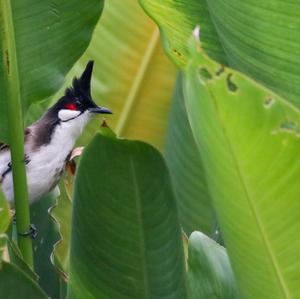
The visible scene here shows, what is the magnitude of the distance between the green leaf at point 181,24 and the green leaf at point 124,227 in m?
0.26

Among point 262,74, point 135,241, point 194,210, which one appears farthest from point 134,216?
point 194,210

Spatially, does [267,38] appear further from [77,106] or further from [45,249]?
[77,106]

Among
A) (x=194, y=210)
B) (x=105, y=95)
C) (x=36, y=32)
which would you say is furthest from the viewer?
(x=105, y=95)

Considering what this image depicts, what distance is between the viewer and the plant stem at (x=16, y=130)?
1340 mm

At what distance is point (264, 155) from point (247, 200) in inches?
2.4

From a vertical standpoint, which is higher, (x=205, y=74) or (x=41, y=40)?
(x=205, y=74)

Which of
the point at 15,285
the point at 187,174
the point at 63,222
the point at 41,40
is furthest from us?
the point at 187,174

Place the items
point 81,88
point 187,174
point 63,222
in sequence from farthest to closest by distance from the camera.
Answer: point 81,88, point 187,174, point 63,222

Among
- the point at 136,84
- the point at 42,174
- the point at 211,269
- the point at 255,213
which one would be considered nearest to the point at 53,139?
the point at 42,174

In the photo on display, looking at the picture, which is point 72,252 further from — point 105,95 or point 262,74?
A: point 105,95

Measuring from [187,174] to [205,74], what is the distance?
3.35ft

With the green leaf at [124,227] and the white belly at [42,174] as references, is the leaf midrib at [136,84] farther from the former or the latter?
the green leaf at [124,227]

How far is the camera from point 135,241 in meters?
1.24

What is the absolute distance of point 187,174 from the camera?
1970mm
